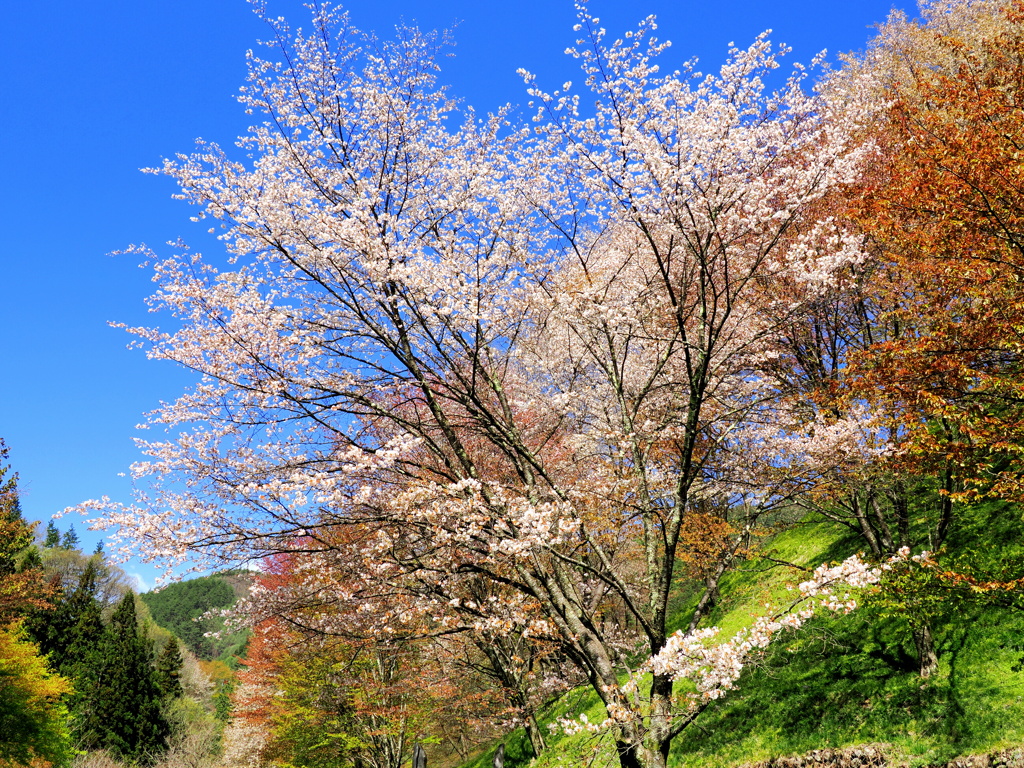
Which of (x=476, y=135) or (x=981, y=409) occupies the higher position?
(x=476, y=135)

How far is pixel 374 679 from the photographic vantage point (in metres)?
17.1

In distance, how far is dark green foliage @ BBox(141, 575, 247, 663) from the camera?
88.9 m

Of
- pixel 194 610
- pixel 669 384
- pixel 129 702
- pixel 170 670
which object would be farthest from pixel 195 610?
pixel 669 384

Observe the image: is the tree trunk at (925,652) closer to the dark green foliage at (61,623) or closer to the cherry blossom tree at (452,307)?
the cherry blossom tree at (452,307)

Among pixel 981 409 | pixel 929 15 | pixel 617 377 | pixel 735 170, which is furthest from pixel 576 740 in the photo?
pixel 929 15

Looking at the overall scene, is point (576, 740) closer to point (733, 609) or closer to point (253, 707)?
point (733, 609)

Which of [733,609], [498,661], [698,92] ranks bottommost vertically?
[733,609]

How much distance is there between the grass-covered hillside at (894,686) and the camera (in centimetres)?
791

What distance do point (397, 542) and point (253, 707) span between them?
20.8m

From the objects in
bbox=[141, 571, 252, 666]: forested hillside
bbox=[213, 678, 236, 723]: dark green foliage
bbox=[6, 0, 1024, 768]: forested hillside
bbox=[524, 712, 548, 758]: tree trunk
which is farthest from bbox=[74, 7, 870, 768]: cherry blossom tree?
bbox=[141, 571, 252, 666]: forested hillside

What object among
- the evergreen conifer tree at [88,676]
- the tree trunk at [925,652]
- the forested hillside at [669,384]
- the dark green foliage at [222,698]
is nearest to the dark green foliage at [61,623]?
the evergreen conifer tree at [88,676]

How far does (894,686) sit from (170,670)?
5110 centimetres

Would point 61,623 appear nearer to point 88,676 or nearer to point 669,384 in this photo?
point 88,676

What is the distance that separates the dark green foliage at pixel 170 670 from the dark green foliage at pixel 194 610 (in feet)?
139
